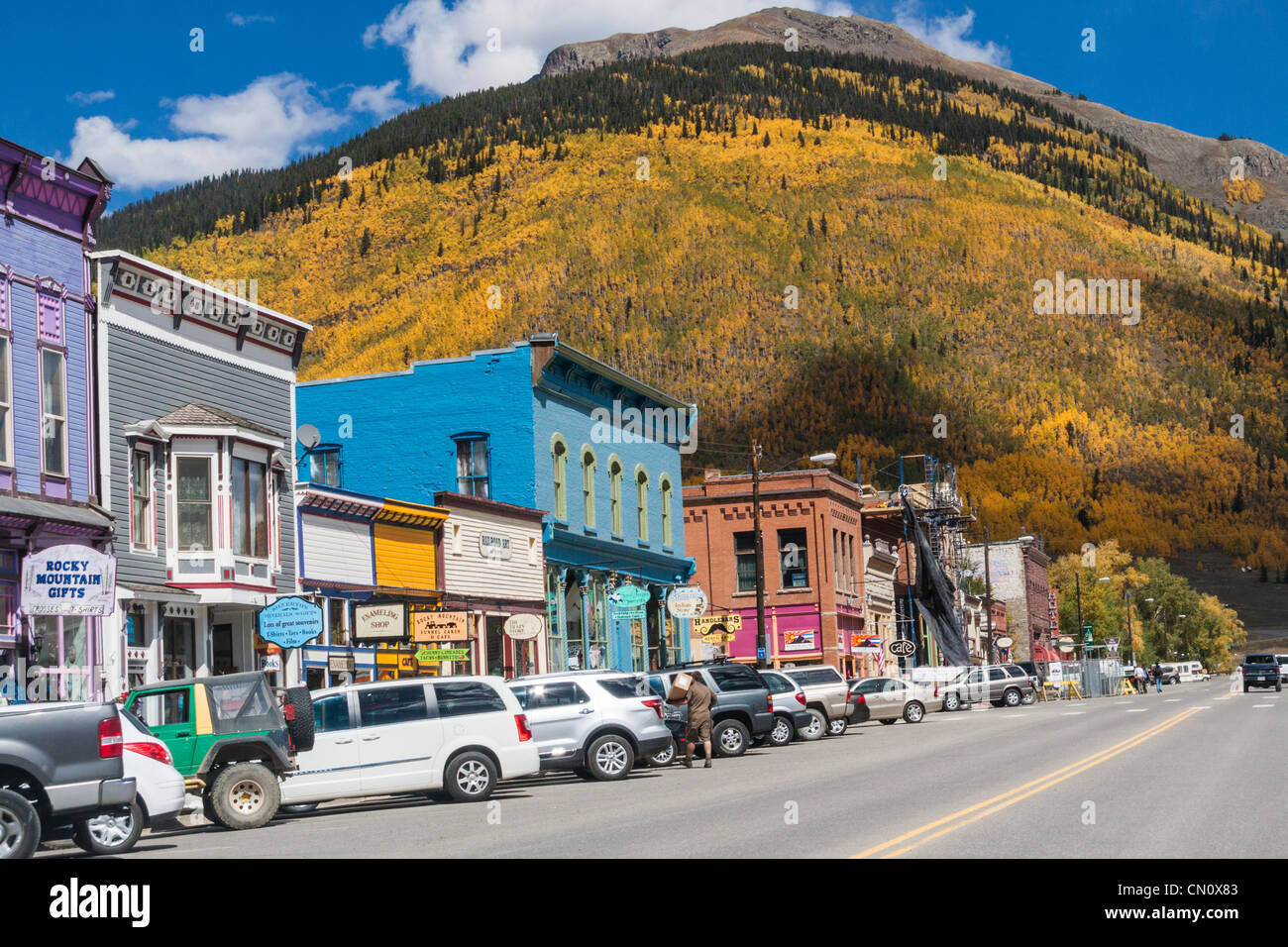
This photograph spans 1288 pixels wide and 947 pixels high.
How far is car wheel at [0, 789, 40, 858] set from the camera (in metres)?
14.2

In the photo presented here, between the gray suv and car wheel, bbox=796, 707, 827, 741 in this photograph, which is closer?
the gray suv

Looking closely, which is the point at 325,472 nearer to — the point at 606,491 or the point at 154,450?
the point at 606,491

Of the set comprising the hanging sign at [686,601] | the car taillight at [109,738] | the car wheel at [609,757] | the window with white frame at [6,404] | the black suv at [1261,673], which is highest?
the window with white frame at [6,404]

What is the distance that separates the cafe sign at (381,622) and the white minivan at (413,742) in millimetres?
9128

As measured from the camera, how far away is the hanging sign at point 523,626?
1362 inches

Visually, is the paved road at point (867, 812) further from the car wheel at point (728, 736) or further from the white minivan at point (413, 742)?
the car wheel at point (728, 736)

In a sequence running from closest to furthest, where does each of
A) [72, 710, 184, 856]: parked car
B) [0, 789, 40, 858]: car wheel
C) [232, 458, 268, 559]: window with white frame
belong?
[0, 789, 40, 858]: car wheel, [72, 710, 184, 856]: parked car, [232, 458, 268, 559]: window with white frame

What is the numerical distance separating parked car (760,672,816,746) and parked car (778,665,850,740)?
6.76 ft

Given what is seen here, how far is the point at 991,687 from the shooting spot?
6216 cm

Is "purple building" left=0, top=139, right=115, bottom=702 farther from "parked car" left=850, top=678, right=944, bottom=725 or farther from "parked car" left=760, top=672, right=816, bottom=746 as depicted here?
"parked car" left=850, top=678, right=944, bottom=725

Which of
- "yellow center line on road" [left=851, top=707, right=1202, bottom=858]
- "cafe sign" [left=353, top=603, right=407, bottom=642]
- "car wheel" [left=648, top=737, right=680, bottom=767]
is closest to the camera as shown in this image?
"yellow center line on road" [left=851, top=707, right=1202, bottom=858]

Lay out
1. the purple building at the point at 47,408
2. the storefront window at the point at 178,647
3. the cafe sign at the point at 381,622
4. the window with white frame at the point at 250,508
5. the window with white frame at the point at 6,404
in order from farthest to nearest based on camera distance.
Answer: the cafe sign at the point at 381,622 → the window with white frame at the point at 250,508 → the storefront window at the point at 178,647 → the window with white frame at the point at 6,404 → the purple building at the point at 47,408

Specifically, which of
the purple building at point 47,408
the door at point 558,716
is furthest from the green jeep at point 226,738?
the door at point 558,716

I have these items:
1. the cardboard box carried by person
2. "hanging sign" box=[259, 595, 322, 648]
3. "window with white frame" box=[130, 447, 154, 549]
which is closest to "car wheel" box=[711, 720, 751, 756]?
the cardboard box carried by person
